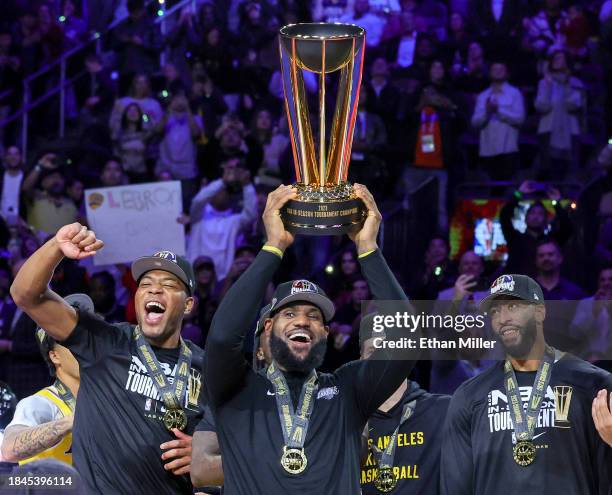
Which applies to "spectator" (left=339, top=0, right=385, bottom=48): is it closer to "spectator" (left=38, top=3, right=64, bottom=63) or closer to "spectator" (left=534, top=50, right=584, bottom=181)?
"spectator" (left=534, top=50, right=584, bottom=181)

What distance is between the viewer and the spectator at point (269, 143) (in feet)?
37.0

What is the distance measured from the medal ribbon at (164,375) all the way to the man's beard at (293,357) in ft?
2.91

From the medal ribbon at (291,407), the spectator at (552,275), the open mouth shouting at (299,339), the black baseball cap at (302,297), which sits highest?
the black baseball cap at (302,297)

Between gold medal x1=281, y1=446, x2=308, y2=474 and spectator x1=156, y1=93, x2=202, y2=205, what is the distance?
6547mm

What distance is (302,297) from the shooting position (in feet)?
17.2

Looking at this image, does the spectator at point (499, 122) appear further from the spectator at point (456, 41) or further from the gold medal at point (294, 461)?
the gold medal at point (294, 461)

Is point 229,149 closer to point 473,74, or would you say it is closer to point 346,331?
point 473,74

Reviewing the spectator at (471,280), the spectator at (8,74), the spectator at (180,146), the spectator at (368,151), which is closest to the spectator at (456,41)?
the spectator at (368,151)

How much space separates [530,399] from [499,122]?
18.9ft

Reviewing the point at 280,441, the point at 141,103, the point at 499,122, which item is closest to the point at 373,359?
the point at 280,441

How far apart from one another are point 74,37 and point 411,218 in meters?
4.80

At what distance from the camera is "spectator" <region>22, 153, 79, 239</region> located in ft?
36.7

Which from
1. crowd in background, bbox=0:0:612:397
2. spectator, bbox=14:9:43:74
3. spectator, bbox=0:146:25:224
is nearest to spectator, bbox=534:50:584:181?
crowd in background, bbox=0:0:612:397

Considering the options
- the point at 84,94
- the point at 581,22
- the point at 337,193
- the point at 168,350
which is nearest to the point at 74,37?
the point at 84,94
